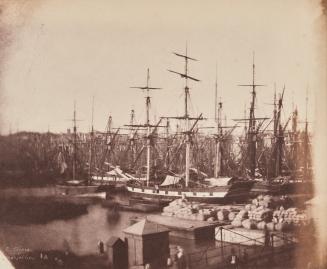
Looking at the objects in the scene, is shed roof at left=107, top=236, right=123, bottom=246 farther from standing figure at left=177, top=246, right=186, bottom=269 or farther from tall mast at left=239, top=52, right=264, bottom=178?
tall mast at left=239, top=52, right=264, bottom=178

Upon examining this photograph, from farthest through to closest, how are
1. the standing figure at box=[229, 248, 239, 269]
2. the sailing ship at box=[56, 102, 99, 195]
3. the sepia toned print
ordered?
the sailing ship at box=[56, 102, 99, 195] → the standing figure at box=[229, 248, 239, 269] → the sepia toned print

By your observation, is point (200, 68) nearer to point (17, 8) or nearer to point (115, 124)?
point (115, 124)

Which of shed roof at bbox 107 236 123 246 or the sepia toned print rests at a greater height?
the sepia toned print

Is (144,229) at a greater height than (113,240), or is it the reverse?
(144,229)

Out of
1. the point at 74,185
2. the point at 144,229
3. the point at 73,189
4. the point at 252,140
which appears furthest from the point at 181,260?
the point at 74,185

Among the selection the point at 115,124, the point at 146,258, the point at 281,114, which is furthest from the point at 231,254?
the point at 115,124

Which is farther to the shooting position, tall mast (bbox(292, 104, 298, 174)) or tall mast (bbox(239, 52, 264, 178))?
tall mast (bbox(239, 52, 264, 178))

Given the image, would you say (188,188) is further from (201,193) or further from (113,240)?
(113,240)

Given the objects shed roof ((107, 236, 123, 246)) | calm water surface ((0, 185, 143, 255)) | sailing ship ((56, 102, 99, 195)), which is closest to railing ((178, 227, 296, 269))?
shed roof ((107, 236, 123, 246))
